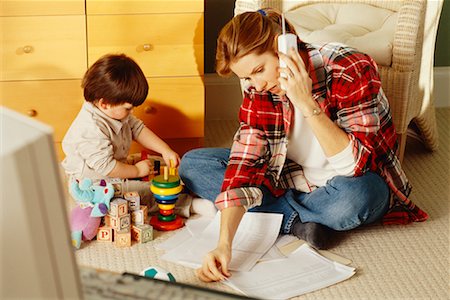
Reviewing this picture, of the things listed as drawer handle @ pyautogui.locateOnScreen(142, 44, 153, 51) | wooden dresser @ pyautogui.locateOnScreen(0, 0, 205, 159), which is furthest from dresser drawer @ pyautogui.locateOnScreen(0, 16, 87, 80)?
drawer handle @ pyautogui.locateOnScreen(142, 44, 153, 51)

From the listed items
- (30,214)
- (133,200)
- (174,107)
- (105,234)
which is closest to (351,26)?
(174,107)

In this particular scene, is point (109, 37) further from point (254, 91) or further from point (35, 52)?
point (254, 91)

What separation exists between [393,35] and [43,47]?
106 centimetres

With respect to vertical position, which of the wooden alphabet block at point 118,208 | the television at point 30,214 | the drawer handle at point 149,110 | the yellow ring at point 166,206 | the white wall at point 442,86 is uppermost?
the television at point 30,214

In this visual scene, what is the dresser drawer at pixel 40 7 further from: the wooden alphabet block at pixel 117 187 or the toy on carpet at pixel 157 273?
the toy on carpet at pixel 157 273

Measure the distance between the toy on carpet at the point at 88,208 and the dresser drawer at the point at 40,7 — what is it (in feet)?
1.93

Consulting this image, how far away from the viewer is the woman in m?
1.66

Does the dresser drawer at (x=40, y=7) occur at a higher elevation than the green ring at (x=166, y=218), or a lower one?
higher

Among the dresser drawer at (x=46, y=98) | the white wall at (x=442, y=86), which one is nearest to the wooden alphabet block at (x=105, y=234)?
the dresser drawer at (x=46, y=98)

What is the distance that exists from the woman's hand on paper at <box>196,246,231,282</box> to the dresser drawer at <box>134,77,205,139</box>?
0.77 meters

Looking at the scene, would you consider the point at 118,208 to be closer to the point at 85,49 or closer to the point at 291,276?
the point at 291,276

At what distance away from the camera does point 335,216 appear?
1.84 metres

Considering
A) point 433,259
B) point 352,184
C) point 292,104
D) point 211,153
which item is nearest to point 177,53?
point 211,153

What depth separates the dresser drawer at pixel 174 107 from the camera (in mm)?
2311
